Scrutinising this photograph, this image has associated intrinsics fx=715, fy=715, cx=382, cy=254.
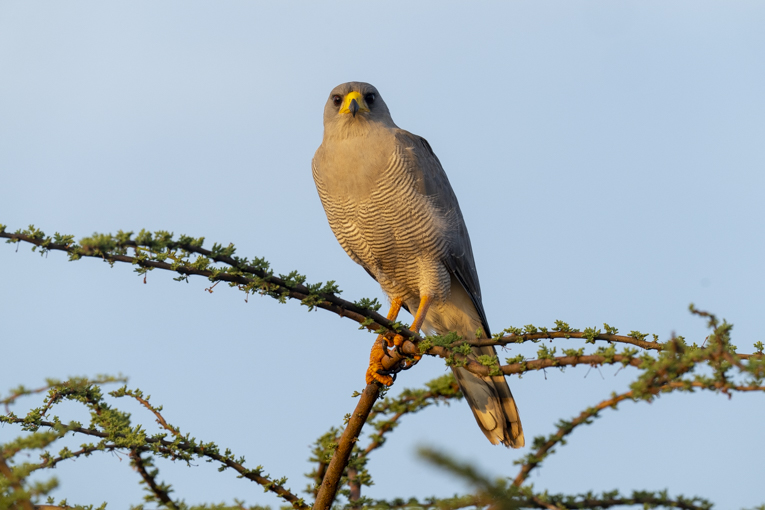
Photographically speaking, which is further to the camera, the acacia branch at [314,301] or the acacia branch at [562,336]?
the acacia branch at [562,336]

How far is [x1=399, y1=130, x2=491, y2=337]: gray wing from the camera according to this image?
5812 mm

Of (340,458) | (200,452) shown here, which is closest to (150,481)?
(200,452)

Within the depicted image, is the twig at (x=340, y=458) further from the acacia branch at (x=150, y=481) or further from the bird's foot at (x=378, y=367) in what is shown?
the acacia branch at (x=150, y=481)

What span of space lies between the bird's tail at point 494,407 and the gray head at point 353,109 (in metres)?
2.13

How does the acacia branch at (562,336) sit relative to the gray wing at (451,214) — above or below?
below

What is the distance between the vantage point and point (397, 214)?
18.1ft

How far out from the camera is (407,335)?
404cm

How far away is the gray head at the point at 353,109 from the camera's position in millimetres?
5691

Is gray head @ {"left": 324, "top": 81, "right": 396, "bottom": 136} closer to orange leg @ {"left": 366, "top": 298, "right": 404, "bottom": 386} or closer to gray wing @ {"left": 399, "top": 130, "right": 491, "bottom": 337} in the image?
gray wing @ {"left": 399, "top": 130, "right": 491, "bottom": 337}

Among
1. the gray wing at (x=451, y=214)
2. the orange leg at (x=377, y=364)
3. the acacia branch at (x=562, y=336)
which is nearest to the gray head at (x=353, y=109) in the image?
the gray wing at (x=451, y=214)

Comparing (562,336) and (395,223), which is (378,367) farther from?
(562,336)

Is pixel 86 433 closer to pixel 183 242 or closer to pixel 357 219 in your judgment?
pixel 183 242

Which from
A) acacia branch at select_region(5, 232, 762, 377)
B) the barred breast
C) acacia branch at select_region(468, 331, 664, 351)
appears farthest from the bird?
acacia branch at select_region(468, 331, 664, 351)

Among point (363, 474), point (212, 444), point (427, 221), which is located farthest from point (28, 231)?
point (427, 221)
